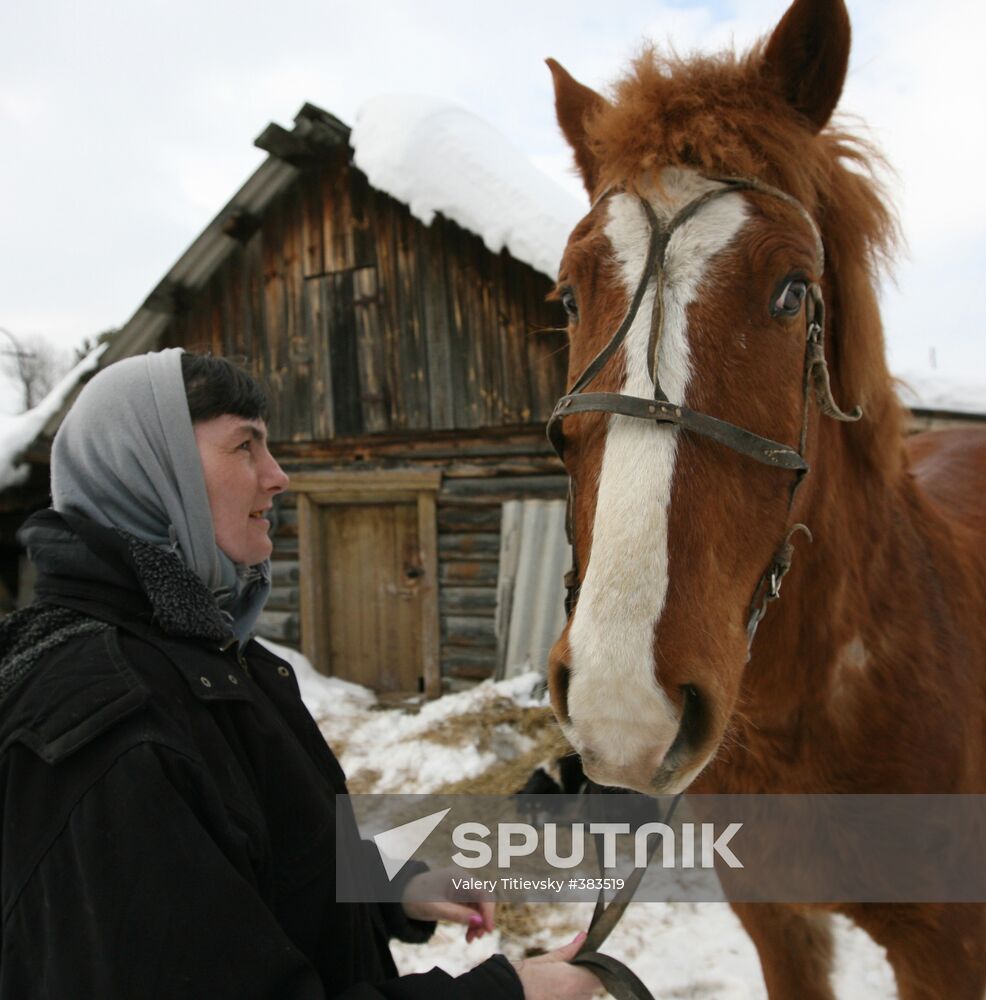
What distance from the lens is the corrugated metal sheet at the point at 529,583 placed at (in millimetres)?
6398

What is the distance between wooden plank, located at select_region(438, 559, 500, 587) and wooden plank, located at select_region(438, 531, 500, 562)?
50 mm

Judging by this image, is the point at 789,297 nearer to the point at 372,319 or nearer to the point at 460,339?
the point at 460,339

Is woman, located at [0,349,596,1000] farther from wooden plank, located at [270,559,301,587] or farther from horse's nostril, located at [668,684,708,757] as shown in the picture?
wooden plank, located at [270,559,301,587]

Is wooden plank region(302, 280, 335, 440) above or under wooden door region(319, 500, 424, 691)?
above

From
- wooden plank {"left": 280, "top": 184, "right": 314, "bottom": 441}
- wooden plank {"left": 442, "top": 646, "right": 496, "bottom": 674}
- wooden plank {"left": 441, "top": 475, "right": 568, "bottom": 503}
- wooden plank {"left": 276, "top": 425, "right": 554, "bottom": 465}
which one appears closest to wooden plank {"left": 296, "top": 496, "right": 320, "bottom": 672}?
wooden plank {"left": 276, "top": 425, "right": 554, "bottom": 465}

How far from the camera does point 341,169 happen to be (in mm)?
7074

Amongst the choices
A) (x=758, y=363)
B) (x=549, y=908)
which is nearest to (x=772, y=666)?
(x=758, y=363)

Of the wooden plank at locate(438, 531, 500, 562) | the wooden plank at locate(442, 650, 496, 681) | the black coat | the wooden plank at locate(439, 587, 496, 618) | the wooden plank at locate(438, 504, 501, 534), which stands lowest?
the wooden plank at locate(442, 650, 496, 681)

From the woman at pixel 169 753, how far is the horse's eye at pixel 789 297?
0.99 m

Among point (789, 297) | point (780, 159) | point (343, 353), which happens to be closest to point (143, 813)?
point (789, 297)

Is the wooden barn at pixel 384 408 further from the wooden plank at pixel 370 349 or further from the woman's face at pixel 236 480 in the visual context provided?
the woman's face at pixel 236 480

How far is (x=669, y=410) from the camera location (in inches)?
41.1

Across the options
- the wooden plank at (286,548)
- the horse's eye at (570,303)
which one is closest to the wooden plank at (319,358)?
the wooden plank at (286,548)

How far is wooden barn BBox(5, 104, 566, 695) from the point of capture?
6.48m
